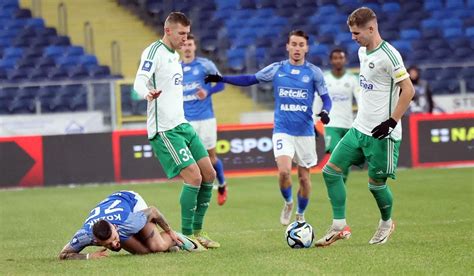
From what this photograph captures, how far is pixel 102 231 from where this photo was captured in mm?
9562

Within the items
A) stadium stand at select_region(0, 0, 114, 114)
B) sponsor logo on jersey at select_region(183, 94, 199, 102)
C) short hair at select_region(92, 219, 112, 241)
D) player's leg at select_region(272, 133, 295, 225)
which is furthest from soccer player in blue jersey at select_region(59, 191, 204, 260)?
stadium stand at select_region(0, 0, 114, 114)

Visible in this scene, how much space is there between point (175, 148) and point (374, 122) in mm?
2007

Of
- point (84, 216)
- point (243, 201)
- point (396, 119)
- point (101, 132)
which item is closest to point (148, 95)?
point (396, 119)

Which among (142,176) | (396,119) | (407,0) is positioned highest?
(407,0)

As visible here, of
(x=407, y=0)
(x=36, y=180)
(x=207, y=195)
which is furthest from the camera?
(x=407, y=0)

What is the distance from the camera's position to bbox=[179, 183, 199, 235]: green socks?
35.8 ft

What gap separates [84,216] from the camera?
15.5m

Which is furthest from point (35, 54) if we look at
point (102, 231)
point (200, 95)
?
point (102, 231)

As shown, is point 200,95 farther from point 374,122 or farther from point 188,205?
point 374,122

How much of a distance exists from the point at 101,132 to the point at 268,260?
41.2 ft

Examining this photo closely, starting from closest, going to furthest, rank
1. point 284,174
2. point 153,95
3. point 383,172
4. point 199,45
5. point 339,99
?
1. point 153,95
2. point 383,172
3. point 284,174
4. point 339,99
5. point 199,45

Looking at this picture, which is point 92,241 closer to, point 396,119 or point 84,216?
point 396,119

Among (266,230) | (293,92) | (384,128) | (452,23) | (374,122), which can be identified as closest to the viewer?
(384,128)

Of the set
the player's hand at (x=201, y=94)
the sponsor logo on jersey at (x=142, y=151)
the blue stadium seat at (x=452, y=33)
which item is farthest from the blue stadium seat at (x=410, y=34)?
the player's hand at (x=201, y=94)
